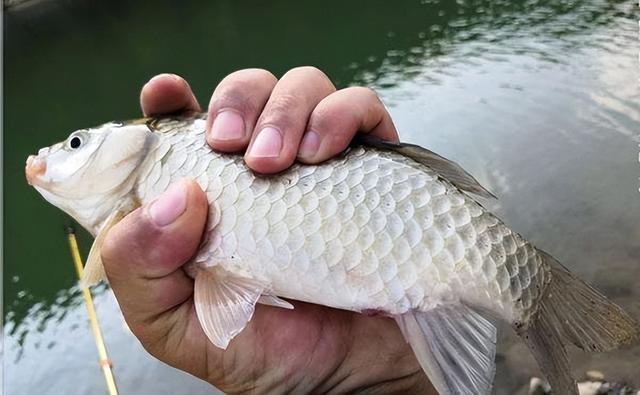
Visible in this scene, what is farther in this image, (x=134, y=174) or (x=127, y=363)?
(x=127, y=363)

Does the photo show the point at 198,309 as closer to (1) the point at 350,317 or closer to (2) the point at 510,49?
(1) the point at 350,317

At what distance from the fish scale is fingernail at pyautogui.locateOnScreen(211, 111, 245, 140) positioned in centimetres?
8

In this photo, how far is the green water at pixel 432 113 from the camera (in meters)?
6.97

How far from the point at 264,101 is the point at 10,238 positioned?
32.3ft

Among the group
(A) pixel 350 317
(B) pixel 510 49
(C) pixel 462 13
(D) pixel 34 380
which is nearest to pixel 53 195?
(A) pixel 350 317

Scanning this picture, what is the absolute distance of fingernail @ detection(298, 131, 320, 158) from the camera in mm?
1812

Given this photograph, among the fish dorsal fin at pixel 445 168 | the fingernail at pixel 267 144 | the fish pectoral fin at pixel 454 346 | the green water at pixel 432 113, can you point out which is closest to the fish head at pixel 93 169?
the fingernail at pixel 267 144

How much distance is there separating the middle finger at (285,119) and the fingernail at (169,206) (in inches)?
7.4

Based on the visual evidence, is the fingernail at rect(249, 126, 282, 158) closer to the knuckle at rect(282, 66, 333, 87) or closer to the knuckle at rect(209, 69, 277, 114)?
the knuckle at rect(209, 69, 277, 114)

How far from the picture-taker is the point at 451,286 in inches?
62.3

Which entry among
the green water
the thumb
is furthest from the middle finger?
the green water

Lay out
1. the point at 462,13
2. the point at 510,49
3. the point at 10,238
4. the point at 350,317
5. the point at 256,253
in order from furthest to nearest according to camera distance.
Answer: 1. the point at 462,13
2. the point at 510,49
3. the point at 10,238
4. the point at 350,317
5. the point at 256,253

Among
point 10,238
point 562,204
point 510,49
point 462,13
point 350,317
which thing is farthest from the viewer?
point 462,13

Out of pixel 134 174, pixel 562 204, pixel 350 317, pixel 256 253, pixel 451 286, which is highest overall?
pixel 134 174
